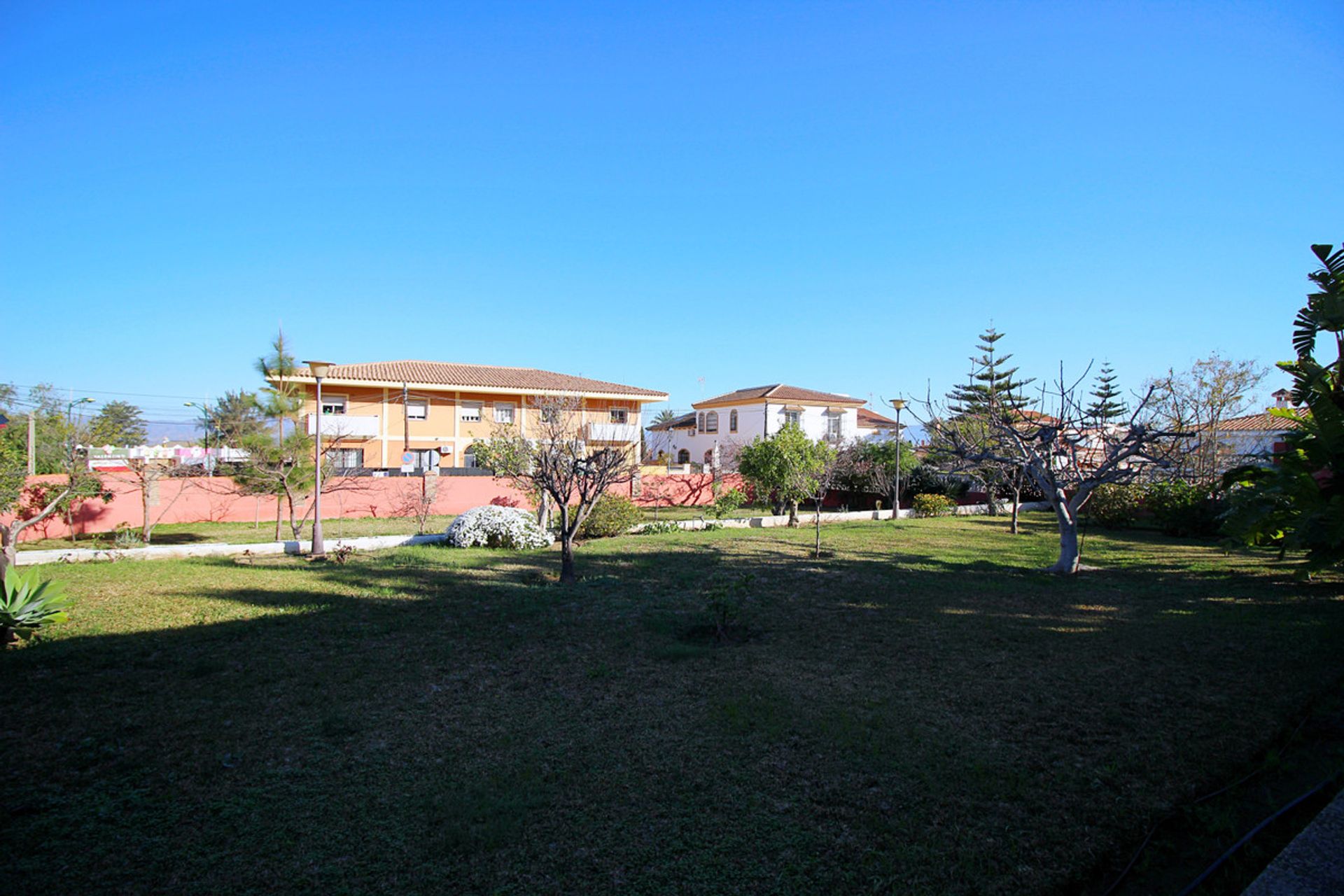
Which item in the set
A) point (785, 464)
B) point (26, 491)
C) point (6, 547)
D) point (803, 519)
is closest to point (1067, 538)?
point (803, 519)

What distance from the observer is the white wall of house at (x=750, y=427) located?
1646 inches

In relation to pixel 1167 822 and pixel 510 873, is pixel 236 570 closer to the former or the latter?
pixel 510 873

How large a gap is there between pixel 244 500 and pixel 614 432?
15.9m

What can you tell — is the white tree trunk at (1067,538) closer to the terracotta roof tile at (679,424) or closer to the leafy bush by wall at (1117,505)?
the leafy bush by wall at (1117,505)

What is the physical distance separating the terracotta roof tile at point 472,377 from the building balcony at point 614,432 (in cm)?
179

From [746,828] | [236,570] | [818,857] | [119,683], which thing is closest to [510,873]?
[746,828]

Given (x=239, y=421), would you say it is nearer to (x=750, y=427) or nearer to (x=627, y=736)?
(x=627, y=736)

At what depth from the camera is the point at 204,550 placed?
42.7 ft

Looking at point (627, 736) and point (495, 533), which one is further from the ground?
point (495, 533)

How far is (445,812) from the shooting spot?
147 inches

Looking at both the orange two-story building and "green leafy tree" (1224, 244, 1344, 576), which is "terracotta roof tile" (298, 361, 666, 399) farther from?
"green leafy tree" (1224, 244, 1344, 576)

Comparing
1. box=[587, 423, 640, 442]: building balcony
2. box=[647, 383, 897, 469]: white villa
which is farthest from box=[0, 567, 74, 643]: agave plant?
box=[647, 383, 897, 469]: white villa

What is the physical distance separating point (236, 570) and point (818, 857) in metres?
11.1

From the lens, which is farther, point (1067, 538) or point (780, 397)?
point (780, 397)
